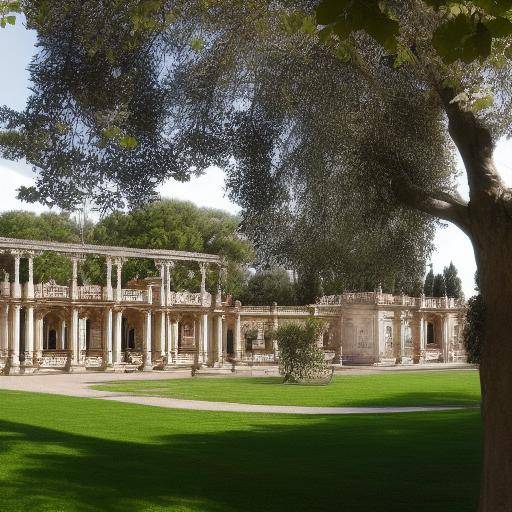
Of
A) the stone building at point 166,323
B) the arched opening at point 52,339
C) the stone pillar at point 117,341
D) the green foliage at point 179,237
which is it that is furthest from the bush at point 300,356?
the green foliage at point 179,237

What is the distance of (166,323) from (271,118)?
136 ft

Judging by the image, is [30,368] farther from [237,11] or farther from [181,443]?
[237,11]

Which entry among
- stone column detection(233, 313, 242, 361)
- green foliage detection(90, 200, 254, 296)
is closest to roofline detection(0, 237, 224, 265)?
stone column detection(233, 313, 242, 361)

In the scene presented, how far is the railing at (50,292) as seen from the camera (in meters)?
44.6

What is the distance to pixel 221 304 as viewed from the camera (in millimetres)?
51438

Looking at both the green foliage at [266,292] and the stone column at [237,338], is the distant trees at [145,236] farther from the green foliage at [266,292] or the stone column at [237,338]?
the stone column at [237,338]

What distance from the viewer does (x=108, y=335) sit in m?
46.3

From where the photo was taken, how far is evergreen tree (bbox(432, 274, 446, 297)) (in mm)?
72000

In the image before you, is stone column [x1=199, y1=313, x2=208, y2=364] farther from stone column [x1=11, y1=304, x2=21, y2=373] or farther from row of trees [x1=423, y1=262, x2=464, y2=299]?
row of trees [x1=423, y1=262, x2=464, y2=299]

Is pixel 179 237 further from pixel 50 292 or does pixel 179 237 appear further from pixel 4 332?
pixel 4 332

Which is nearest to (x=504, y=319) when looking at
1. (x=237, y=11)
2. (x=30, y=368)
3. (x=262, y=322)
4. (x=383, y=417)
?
(x=237, y=11)

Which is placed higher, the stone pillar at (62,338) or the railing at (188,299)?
the railing at (188,299)

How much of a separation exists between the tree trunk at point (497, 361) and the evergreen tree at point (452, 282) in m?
67.1

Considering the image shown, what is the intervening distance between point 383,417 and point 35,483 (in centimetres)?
1010
